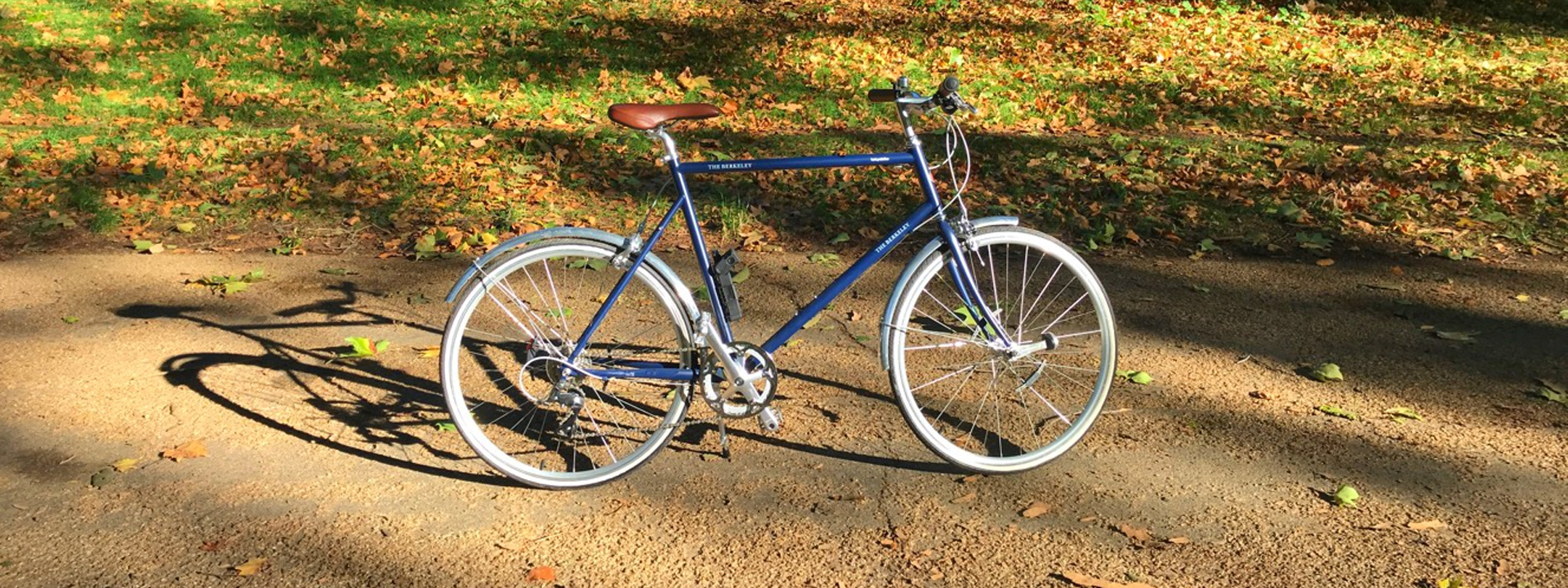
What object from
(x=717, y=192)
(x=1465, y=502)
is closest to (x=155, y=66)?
(x=717, y=192)

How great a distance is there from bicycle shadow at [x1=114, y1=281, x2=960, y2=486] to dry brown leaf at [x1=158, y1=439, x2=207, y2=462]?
0.25 meters

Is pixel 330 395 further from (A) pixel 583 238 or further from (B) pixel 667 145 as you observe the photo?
(B) pixel 667 145

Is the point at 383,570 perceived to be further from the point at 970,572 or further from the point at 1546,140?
the point at 1546,140

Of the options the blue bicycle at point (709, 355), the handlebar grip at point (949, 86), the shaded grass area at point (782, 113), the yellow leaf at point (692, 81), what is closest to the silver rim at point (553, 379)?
the blue bicycle at point (709, 355)

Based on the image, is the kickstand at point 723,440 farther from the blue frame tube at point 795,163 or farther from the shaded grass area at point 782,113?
the shaded grass area at point 782,113

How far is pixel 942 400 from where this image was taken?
4.42 m

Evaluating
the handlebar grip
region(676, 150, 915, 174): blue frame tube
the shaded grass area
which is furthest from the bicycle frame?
the shaded grass area

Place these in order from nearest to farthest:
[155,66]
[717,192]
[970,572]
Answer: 1. [970,572]
2. [717,192]
3. [155,66]

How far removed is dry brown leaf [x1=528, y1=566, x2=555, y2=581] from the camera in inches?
126

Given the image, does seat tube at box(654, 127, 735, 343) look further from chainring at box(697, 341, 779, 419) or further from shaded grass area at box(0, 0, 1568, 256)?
shaded grass area at box(0, 0, 1568, 256)

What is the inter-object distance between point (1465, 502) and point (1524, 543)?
264mm

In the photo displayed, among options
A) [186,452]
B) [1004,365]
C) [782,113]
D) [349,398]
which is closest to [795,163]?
[1004,365]

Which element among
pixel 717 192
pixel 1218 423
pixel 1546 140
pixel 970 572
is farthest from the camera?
pixel 1546 140

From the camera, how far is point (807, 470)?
12.6 feet
